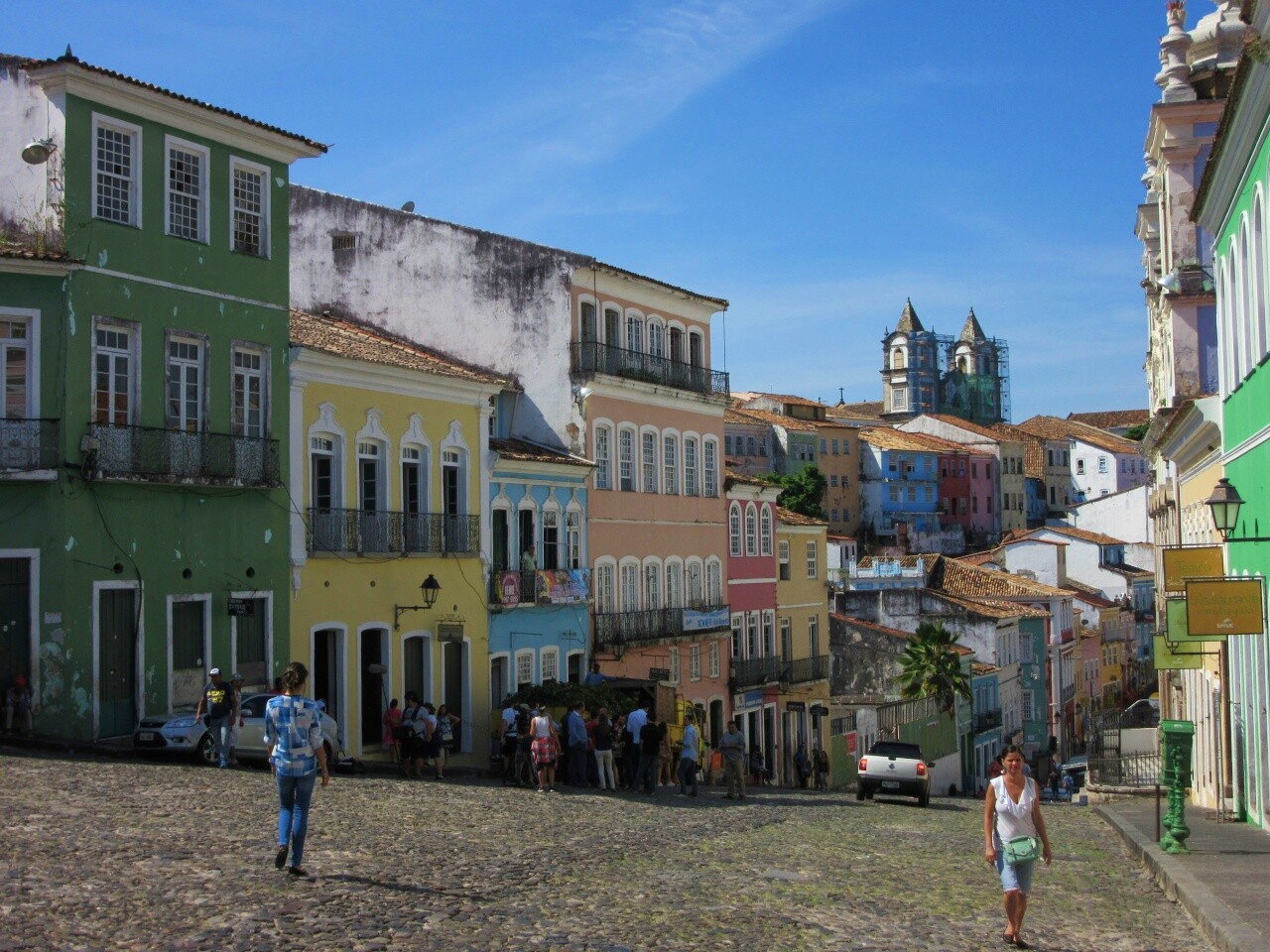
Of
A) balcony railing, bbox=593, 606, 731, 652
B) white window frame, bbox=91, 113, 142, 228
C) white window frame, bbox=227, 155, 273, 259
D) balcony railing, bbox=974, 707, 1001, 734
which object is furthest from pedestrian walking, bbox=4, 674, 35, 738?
balcony railing, bbox=974, 707, 1001, 734

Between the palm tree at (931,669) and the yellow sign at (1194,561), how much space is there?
34879 millimetres

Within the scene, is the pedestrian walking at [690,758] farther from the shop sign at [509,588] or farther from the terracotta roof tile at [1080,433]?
the terracotta roof tile at [1080,433]

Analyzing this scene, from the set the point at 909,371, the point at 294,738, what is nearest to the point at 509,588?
the point at 294,738

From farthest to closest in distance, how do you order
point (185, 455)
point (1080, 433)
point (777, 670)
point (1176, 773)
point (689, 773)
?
1. point (1080, 433)
2. point (777, 670)
3. point (689, 773)
4. point (185, 455)
5. point (1176, 773)

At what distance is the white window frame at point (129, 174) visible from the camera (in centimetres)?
2416

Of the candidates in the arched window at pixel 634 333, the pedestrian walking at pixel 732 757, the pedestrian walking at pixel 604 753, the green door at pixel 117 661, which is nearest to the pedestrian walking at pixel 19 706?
the green door at pixel 117 661

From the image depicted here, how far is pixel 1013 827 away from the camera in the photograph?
12453mm

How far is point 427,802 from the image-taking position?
20484 mm

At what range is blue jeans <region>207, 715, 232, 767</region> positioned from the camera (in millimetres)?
22031

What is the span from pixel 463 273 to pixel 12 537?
18529 mm

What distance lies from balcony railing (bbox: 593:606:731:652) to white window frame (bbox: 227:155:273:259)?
1492 centimetres

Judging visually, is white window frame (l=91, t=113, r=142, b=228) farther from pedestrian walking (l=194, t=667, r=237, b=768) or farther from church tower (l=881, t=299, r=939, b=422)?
church tower (l=881, t=299, r=939, b=422)

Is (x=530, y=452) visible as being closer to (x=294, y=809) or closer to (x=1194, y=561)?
(x=1194, y=561)

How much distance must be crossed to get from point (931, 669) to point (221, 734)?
127ft
